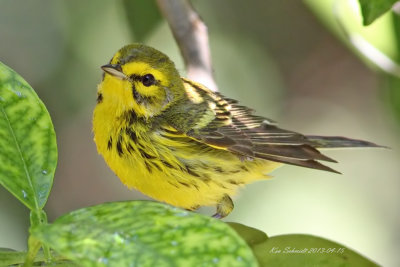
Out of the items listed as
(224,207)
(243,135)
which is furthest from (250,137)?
(224,207)

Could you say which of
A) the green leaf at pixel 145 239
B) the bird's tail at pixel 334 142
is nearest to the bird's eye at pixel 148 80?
the bird's tail at pixel 334 142

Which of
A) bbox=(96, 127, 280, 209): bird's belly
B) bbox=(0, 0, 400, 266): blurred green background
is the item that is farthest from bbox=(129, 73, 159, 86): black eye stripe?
bbox=(0, 0, 400, 266): blurred green background

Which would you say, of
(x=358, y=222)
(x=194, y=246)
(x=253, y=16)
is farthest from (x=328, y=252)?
(x=253, y=16)

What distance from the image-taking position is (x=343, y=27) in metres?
2.38

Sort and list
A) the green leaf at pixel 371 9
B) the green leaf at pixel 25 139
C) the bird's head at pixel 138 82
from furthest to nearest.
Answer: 1. the bird's head at pixel 138 82
2. the green leaf at pixel 371 9
3. the green leaf at pixel 25 139

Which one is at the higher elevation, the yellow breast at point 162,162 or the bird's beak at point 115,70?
the bird's beak at point 115,70

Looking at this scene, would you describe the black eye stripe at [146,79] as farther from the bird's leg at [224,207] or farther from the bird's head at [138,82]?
the bird's leg at [224,207]

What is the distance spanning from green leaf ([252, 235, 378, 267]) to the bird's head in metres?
1.23

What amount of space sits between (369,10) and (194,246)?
1.92 feet

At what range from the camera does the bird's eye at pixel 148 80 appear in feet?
8.00

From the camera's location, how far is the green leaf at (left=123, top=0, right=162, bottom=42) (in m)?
2.95

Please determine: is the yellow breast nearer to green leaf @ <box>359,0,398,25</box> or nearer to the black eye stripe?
the black eye stripe

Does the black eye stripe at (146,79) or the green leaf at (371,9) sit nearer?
the green leaf at (371,9)

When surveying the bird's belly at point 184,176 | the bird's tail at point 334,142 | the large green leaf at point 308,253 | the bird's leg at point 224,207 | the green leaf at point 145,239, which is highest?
the bird's tail at point 334,142
